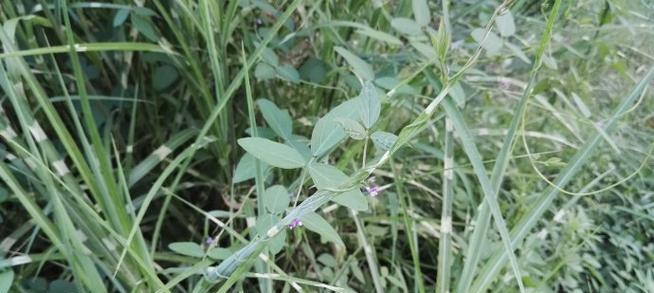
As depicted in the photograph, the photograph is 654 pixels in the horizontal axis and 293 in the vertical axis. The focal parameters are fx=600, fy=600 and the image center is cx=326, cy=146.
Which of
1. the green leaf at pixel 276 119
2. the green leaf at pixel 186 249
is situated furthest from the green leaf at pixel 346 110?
the green leaf at pixel 186 249

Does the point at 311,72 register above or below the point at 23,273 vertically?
above

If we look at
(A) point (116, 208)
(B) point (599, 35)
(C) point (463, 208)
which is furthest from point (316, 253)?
(B) point (599, 35)

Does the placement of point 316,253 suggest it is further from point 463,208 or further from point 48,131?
point 48,131

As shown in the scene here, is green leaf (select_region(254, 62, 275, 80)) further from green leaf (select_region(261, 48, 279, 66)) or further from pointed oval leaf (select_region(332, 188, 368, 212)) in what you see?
pointed oval leaf (select_region(332, 188, 368, 212))

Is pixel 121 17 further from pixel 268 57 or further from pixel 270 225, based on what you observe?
pixel 270 225

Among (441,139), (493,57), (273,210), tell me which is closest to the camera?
(273,210)

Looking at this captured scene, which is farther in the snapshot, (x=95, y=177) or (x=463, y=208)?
(x=463, y=208)
